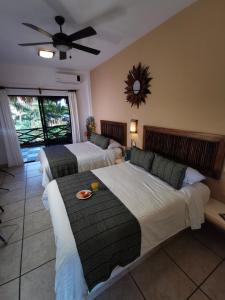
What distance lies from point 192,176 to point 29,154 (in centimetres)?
533

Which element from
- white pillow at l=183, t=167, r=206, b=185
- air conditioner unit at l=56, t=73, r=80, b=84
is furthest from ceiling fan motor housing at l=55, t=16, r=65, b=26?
white pillow at l=183, t=167, r=206, b=185

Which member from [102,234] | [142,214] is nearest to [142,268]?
[142,214]

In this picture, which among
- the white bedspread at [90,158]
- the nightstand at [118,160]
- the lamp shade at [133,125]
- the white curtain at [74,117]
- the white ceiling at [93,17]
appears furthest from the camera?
the white curtain at [74,117]

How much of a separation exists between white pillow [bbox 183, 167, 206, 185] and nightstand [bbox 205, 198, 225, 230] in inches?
14.2

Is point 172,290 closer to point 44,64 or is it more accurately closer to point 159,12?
point 159,12

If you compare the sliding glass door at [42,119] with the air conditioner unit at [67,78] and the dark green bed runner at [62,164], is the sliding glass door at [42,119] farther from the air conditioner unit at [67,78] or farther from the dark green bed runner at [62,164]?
the dark green bed runner at [62,164]

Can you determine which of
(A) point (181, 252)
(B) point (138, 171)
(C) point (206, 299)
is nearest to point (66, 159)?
(B) point (138, 171)

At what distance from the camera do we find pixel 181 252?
1.71 metres

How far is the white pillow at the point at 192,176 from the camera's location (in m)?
1.78

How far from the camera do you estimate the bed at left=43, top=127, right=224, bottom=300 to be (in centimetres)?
107

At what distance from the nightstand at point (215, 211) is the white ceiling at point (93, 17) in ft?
8.23

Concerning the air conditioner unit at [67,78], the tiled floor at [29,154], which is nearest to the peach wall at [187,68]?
the air conditioner unit at [67,78]

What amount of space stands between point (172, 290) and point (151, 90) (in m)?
2.65

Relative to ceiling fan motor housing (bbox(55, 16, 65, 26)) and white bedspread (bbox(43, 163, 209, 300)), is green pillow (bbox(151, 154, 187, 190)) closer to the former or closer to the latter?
white bedspread (bbox(43, 163, 209, 300))
